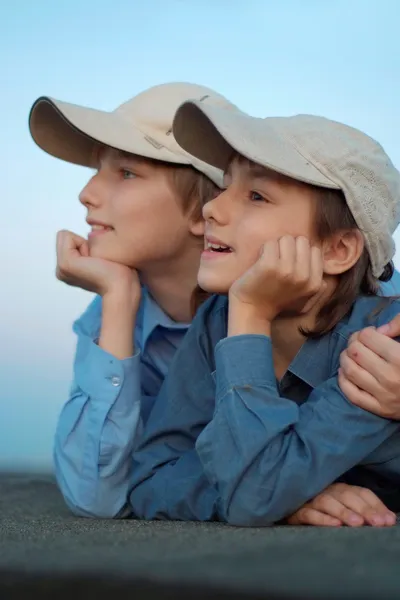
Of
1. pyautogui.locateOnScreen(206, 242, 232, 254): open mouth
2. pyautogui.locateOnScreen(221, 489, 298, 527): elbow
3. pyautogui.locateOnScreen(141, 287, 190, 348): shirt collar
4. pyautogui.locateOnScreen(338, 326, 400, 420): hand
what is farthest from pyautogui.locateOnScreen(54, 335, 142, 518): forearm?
pyautogui.locateOnScreen(338, 326, 400, 420): hand

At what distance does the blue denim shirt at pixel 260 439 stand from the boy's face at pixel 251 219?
0.20m

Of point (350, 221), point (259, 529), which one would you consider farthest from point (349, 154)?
point (259, 529)

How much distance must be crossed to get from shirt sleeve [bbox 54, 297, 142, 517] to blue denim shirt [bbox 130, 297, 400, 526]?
5.2 inches

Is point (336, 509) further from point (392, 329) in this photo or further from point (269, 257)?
point (269, 257)

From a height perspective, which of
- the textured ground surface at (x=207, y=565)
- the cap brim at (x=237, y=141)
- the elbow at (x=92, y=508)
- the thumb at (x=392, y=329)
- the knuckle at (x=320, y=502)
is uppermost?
the cap brim at (x=237, y=141)

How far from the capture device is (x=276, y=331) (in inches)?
76.2

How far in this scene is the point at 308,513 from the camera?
1.61 metres

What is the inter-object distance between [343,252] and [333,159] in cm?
21

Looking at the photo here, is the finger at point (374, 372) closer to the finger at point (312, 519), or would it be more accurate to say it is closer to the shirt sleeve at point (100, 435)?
the finger at point (312, 519)

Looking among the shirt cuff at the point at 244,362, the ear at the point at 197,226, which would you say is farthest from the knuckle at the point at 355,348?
the ear at the point at 197,226

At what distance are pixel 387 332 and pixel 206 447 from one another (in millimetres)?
402

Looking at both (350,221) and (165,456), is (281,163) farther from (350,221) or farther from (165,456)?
(165,456)

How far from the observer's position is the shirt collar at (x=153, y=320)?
7.88 feet

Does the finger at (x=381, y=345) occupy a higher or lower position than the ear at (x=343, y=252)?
lower
